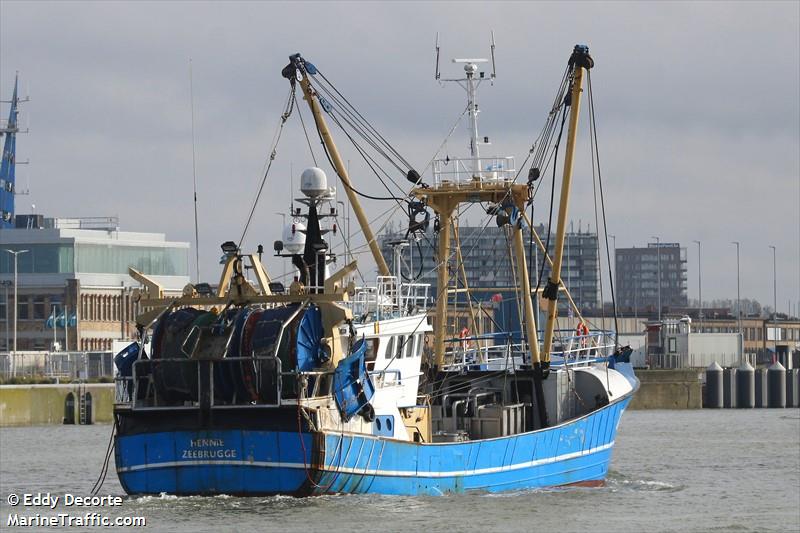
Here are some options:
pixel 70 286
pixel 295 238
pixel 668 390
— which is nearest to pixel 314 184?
pixel 295 238

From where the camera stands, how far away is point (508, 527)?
33.9 m

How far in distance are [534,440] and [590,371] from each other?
16.4 ft

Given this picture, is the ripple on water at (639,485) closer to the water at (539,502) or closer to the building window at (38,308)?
the water at (539,502)

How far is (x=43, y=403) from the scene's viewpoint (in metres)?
79.0

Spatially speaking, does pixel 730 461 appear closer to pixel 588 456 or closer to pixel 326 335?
pixel 588 456

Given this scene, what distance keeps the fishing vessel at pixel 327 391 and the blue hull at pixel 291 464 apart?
0.10 ft

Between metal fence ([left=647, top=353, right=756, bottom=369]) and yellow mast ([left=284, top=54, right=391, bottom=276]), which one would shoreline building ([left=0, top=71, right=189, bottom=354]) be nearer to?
metal fence ([left=647, top=353, right=756, bottom=369])

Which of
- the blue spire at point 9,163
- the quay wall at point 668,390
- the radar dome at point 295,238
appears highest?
the blue spire at point 9,163

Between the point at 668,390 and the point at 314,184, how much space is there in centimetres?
6381

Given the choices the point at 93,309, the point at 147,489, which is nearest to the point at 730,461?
the point at 147,489

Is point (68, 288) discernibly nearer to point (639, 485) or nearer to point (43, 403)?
point (43, 403)

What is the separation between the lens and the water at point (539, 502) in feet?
109

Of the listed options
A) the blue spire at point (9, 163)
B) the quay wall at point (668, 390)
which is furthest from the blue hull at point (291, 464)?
the blue spire at point (9, 163)

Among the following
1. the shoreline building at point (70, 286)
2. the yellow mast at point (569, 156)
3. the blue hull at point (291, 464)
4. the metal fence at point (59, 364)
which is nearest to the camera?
the blue hull at point (291, 464)
